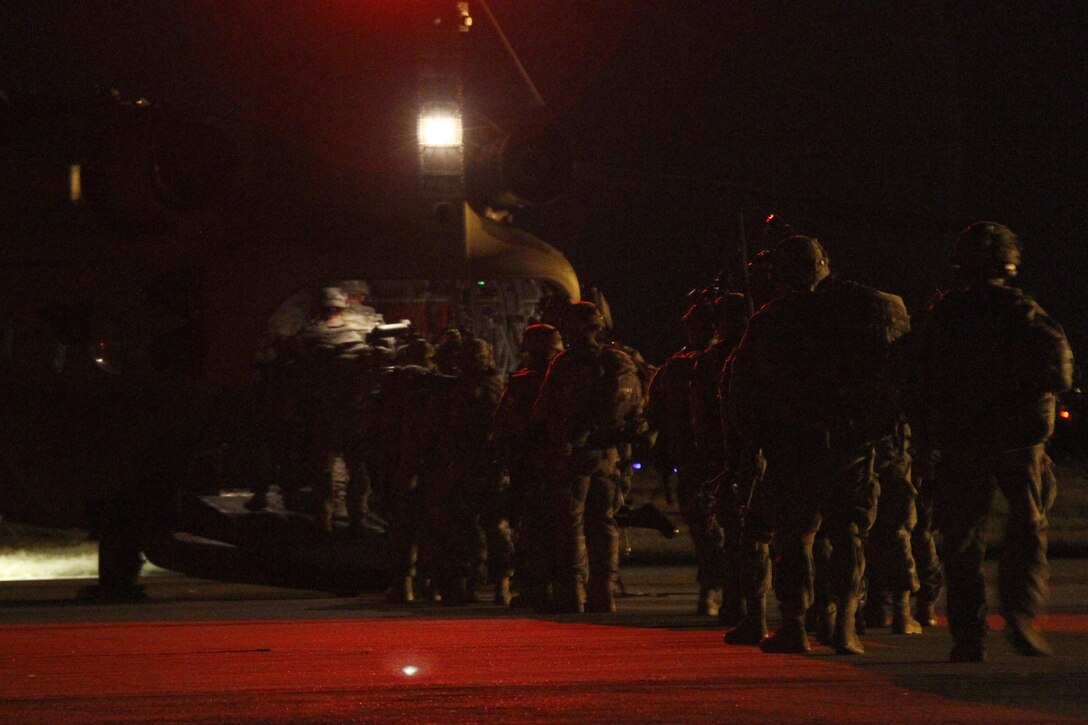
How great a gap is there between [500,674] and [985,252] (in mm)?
2420

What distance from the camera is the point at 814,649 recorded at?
26.5ft

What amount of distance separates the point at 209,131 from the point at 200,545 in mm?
3090

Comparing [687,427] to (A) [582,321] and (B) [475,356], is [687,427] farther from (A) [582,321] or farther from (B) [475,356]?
(B) [475,356]

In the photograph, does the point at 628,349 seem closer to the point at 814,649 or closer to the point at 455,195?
the point at 455,195

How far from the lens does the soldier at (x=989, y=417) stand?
740 cm

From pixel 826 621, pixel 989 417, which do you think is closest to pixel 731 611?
pixel 826 621

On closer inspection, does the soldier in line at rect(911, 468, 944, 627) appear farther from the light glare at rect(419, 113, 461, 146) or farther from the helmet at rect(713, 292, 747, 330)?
the light glare at rect(419, 113, 461, 146)

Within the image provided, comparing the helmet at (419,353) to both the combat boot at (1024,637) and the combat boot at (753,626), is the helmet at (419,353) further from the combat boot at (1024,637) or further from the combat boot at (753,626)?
the combat boot at (1024,637)

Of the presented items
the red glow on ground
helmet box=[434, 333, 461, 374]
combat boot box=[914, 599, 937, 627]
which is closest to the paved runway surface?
the red glow on ground

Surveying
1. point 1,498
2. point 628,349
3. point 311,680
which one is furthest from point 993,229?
point 1,498

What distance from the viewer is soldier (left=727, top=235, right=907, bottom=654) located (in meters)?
7.75

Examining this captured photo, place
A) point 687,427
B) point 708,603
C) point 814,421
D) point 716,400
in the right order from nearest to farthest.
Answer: point 814,421, point 716,400, point 687,427, point 708,603

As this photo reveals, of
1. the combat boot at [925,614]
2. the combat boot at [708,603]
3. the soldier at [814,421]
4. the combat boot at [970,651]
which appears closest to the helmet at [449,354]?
the combat boot at [708,603]

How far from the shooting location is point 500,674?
23.6 ft
